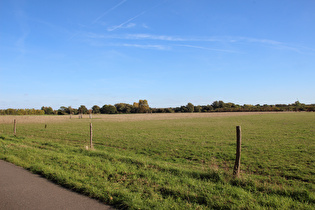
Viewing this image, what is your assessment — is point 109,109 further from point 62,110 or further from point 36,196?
point 36,196

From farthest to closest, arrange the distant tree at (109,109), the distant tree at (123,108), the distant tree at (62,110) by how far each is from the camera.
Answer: the distant tree at (123,108)
the distant tree at (109,109)
the distant tree at (62,110)

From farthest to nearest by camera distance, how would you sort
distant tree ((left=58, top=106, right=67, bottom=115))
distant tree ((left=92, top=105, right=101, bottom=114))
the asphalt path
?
distant tree ((left=92, top=105, right=101, bottom=114)) < distant tree ((left=58, top=106, right=67, bottom=115)) < the asphalt path

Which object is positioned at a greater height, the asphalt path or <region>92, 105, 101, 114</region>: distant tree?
<region>92, 105, 101, 114</region>: distant tree

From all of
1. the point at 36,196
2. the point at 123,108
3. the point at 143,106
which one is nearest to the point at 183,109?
the point at 143,106

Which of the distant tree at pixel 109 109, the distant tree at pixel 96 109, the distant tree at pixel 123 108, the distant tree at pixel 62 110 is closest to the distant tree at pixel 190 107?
the distant tree at pixel 123 108

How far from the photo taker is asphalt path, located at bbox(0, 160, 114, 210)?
187 inches

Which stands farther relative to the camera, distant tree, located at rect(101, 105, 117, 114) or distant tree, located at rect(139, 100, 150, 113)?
distant tree, located at rect(139, 100, 150, 113)

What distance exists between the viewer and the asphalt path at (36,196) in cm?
474

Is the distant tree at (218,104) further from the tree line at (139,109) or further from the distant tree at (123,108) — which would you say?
the distant tree at (123,108)

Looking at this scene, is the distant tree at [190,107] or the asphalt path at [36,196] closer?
the asphalt path at [36,196]

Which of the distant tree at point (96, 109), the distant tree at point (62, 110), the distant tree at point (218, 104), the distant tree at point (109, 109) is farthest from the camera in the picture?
the distant tree at point (218, 104)

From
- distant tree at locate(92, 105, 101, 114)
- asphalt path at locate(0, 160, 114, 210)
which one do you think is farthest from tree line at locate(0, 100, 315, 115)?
asphalt path at locate(0, 160, 114, 210)

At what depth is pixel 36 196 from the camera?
17.3 feet

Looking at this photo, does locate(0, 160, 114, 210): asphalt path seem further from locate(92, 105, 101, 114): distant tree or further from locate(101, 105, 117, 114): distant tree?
locate(92, 105, 101, 114): distant tree
